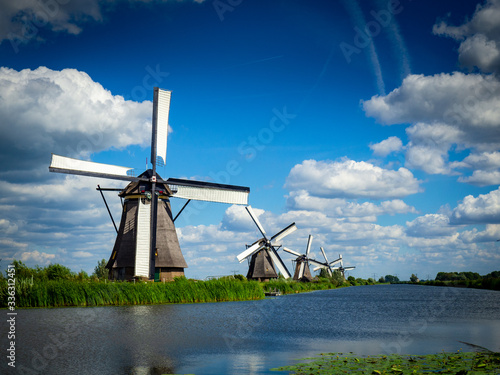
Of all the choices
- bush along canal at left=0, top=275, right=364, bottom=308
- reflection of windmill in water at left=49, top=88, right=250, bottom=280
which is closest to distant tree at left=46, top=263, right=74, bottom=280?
bush along canal at left=0, top=275, right=364, bottom=308

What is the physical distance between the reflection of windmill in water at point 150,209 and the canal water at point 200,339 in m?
8.45

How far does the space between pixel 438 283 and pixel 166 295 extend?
89414mm

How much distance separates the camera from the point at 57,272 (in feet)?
87.3

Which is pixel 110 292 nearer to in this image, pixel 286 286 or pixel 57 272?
pixel 57 272

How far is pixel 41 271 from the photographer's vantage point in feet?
86.7

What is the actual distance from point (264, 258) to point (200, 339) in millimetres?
38261

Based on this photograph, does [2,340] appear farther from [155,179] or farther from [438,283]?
[438,283]

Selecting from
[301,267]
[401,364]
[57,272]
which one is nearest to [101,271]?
[57,272]

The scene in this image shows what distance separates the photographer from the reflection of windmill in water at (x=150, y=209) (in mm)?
28906

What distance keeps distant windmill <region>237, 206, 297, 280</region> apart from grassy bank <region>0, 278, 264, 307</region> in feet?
69.8

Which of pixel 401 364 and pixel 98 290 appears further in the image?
pixel 98 290

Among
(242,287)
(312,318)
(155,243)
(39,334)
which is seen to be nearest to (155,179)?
(155,243)

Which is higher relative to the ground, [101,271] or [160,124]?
[160,124]

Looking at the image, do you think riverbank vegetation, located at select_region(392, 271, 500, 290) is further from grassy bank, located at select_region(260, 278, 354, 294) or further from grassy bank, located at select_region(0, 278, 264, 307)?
grassy bank, located at select_region(0, 278, 264, 307)
